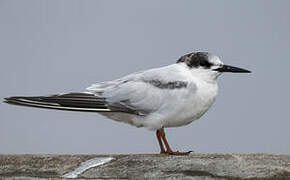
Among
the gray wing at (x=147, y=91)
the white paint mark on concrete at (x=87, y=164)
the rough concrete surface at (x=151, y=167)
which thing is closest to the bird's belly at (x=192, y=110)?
the gray wing at (x=147, y=91)

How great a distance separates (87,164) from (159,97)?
130 cm

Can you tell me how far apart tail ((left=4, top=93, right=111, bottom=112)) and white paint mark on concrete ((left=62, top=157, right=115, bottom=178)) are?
2.61 ft

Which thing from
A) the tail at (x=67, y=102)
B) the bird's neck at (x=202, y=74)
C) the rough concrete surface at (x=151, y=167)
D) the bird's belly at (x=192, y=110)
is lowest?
the rough concrete surface at (x=151, y=167)

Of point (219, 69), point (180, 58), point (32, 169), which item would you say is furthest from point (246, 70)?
point (32, 169)

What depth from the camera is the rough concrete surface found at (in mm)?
5691

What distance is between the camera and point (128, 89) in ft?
24.0

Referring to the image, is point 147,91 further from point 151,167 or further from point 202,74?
point 151,167

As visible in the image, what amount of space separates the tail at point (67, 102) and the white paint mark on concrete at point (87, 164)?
2.61 ft

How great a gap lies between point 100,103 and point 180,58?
3.93ft

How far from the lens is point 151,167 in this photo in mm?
6035

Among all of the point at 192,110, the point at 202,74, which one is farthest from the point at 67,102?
the point at 202,74

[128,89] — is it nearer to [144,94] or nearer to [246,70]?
[144,94]

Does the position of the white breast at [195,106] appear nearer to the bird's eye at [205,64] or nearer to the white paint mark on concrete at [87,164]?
the bird's eye at [205,64]

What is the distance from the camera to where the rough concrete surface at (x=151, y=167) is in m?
5.69
